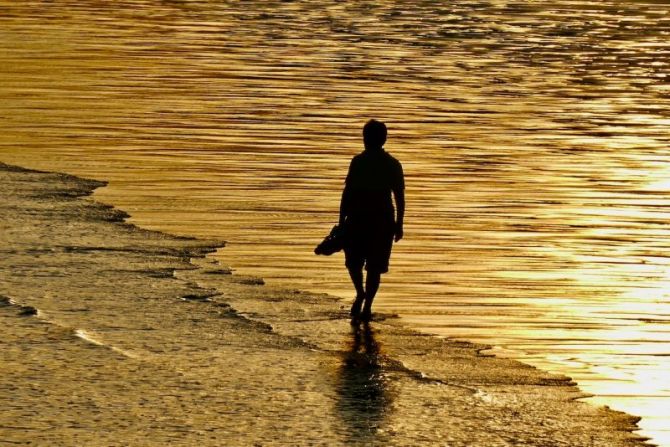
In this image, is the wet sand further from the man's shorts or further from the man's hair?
the man's hair

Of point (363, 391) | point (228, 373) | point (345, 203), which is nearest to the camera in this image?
point (363, 391)

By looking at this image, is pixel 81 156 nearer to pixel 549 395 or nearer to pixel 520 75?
pixel 549 395

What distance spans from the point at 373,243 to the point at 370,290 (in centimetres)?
35

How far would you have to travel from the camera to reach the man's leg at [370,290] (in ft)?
43.0

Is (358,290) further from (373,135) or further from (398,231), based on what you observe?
(373,135)

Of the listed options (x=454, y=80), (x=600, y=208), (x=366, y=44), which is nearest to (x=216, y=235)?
(x=600, y=208)

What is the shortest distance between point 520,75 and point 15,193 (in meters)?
21.1

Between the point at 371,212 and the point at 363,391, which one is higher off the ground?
the point at 371,212

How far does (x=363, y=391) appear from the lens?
1092 cm

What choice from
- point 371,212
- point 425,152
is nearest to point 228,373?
point 371,212

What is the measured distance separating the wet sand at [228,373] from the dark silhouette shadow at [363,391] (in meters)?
0.01

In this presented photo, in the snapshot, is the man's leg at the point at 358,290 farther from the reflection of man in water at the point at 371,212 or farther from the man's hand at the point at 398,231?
the man's hand at the point at 398,231

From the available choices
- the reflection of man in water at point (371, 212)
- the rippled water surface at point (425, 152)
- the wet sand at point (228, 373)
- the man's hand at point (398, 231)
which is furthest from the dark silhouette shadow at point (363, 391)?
the rippled water surface at point (425, 152)

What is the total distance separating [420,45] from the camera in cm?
4562
